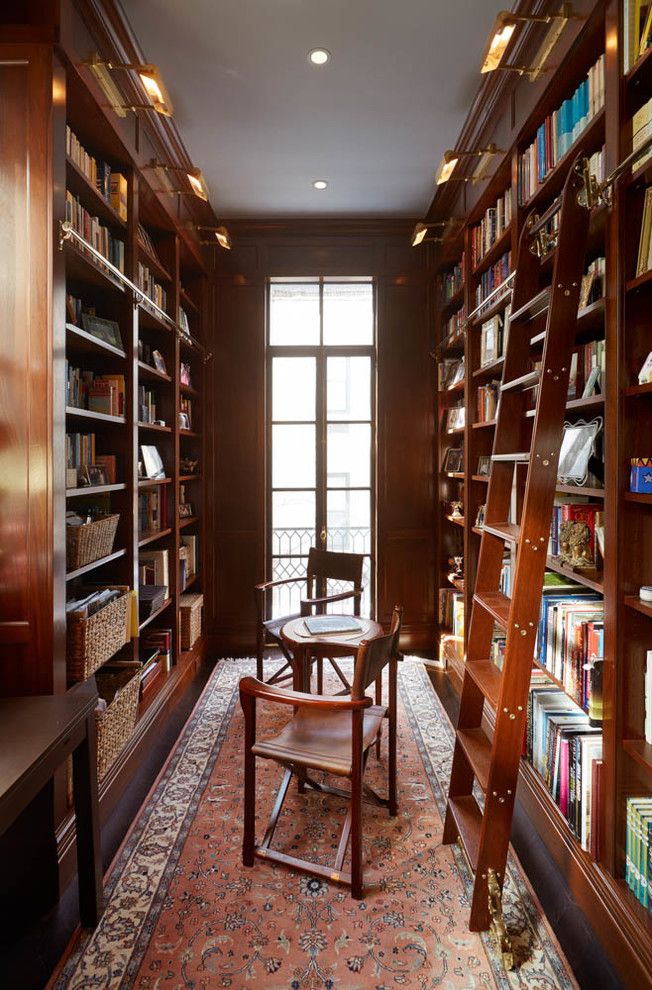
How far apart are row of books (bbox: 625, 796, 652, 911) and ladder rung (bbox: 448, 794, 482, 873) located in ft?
1.40

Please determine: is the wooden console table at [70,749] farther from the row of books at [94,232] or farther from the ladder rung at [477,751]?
the row of books at [94,232]

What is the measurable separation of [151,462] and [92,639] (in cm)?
140

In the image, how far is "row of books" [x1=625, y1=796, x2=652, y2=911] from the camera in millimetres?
1520

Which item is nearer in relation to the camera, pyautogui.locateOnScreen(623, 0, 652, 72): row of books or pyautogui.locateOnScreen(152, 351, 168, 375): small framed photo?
pyautogui.locateOnScreen(623, 0, 652, 72): row of books

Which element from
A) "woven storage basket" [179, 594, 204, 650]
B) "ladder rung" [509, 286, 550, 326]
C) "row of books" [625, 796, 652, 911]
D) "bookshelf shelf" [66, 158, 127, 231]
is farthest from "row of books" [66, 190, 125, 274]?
"row of books" [625, 796, 652, 911]

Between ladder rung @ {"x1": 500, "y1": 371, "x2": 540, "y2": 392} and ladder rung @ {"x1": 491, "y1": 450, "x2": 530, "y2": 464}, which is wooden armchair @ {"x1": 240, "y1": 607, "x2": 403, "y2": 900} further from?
ladder rung @ {"x1": 500, "y1": 371, "x2": 540, "y2": 392}

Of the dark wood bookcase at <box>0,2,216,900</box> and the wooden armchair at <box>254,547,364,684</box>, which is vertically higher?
the dark wood bookcase at <box>0,2,216,900</box>

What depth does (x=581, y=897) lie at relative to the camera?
1742 millimetres

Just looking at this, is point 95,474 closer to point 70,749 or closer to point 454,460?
point 70,749

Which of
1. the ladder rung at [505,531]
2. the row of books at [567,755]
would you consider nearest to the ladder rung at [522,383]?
the ladder rung at [505,531]

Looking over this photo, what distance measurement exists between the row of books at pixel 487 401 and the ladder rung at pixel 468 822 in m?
1.98

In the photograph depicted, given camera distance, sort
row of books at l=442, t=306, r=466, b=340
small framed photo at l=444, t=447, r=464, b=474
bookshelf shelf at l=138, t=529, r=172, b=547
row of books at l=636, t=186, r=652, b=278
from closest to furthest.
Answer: row of books at l=636, t=186, r=652, b=278, bookshelf shelf at l=138, t=529, r=172, b=547, row of books at l=442, t=306, r=466, b=340, small framed photo at l=444, t=447, r=464, b=474

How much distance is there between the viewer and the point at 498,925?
61.4 inches

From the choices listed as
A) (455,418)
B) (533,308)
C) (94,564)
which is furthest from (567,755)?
(455,418)
